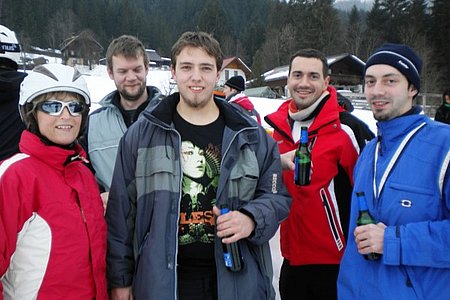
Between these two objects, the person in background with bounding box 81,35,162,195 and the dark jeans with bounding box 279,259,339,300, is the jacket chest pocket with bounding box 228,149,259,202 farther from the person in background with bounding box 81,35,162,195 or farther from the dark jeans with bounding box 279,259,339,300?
the person in background with bounding box 81,35,162,195

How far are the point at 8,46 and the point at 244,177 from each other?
231 cm

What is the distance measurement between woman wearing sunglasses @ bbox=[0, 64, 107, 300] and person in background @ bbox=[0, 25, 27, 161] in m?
0.92

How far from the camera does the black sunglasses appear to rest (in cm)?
223

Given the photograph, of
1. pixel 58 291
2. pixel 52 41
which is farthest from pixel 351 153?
pixel 52 41

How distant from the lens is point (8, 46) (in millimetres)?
3188

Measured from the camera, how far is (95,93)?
25328 mm

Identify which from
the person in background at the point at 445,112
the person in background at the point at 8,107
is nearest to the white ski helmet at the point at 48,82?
the person in background at the point at 8,107

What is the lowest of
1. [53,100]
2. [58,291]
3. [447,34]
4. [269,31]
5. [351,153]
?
[58,291]

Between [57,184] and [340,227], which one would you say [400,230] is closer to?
[340,227]

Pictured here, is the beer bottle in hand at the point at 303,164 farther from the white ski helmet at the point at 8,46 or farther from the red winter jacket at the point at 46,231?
the white ski helmet at the point at 8,46

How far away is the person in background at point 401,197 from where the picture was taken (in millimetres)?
2037

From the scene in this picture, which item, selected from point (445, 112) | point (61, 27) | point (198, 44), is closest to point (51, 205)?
point (198, 44)

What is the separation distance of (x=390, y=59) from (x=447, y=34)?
174ft

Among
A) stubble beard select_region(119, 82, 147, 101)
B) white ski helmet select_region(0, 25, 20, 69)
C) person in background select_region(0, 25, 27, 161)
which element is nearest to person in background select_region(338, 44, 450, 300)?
stubble beard select_region(119, 82, 147, 101)
